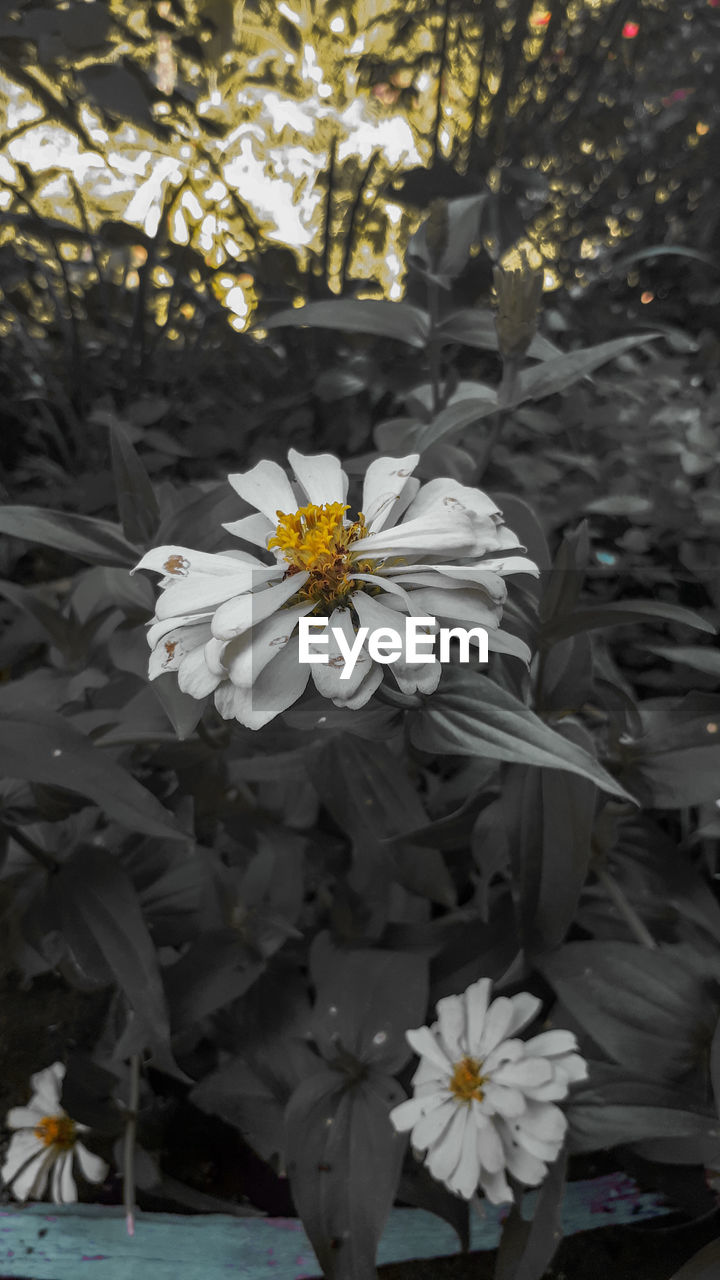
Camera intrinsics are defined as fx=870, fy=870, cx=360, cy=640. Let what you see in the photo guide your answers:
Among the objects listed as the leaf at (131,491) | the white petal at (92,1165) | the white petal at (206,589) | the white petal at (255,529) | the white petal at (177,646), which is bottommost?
the white petal at (92,1165)

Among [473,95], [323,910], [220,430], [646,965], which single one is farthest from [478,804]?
[473,95]

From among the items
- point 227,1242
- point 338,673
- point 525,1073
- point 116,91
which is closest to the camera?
point 338,673

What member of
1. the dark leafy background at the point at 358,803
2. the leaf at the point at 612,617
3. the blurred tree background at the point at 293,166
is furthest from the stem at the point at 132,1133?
the blurred tree background at the point at 293,166

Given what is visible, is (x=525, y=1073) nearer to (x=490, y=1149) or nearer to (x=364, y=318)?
(x=490, y=1149)

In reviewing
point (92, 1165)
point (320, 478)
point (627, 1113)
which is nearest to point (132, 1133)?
point (92, 1165)

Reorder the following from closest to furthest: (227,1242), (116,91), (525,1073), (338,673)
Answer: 1. (338,673)
2. (525,1073)
3. (227,1242)
4. (116,91)

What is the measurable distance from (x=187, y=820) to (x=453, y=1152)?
0.25 m

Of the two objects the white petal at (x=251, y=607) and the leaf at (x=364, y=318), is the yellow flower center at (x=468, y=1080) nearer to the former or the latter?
the white petal at (x=251, y=607)

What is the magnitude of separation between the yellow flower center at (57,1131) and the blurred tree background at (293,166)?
623mm

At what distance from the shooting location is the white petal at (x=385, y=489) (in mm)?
353

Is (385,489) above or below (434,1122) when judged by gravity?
above

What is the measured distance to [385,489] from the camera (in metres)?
0.36

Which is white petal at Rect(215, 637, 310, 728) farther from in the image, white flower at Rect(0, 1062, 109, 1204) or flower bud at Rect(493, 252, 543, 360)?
white flower at Rect(0, 1062, 109, 1204)

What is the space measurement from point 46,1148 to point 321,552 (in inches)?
16.9
